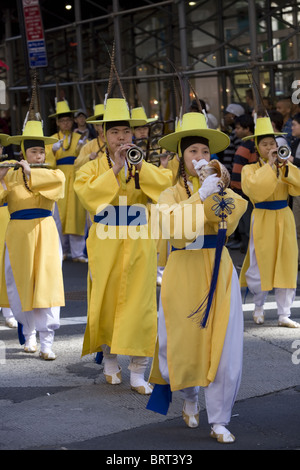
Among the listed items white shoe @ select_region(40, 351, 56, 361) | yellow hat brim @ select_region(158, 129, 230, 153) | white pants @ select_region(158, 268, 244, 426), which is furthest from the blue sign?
white pants @ select_region(158, 268, 244, 426)

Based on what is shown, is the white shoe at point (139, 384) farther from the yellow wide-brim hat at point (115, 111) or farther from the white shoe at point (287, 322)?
the white shoe at point (287, 322)

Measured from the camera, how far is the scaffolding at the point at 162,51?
13.9 meters

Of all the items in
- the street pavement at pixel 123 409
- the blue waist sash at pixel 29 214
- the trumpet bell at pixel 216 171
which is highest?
the trumpet bell at pixel 216 171

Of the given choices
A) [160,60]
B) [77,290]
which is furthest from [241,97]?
[77,290]

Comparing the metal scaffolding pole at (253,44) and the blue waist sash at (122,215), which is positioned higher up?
the metal scaffolding pole at (253,44)

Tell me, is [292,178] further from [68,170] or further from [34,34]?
[34,34]

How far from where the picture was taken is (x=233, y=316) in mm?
4848

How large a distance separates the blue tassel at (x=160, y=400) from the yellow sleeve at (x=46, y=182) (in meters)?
2.46

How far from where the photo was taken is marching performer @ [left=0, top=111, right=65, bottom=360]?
23.2 feet

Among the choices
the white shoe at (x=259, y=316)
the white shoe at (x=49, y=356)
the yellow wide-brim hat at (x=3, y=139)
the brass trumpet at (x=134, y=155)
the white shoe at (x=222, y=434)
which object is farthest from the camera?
the white shoe at (x=259, y=316)

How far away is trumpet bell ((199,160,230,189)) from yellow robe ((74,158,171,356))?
3.64 ft

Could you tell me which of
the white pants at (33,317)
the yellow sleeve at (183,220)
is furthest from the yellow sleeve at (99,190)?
the white pants at (33,317)

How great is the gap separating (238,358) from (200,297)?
39 cm

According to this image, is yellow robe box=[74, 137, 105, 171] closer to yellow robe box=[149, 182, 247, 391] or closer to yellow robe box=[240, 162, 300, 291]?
yellow robe box=[240, 162, 300, 291]
